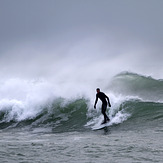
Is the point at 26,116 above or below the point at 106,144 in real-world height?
above

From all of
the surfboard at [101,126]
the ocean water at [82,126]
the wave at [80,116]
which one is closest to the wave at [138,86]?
the ocean water at [82,126]

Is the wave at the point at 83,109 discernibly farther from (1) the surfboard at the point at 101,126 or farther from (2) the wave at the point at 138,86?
(1) the surfboard at the point at 101,126

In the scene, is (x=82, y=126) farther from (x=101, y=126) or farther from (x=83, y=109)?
(x=83, y=109)

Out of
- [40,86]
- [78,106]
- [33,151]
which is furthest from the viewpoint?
[40,86]

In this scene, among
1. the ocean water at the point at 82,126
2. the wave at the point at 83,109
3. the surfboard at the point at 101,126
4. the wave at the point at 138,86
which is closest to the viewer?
the ocean water at the point at 82,126

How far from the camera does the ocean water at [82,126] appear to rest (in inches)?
320

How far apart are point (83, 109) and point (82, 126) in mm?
2878

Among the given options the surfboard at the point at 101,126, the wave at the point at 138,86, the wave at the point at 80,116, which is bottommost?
the surfboard at the point at 101,126

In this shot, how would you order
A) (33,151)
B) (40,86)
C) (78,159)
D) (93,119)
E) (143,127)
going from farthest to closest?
(40,86) → (93,119) → (143,127) → (33,151) → (78,159)

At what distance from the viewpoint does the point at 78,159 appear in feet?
25.1

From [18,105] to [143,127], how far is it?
11300 mm

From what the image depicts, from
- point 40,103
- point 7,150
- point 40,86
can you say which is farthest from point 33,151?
point 40,86

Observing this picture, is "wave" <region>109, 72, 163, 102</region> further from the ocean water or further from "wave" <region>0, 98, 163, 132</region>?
"wave" <region>0, 98, 163, 132</region>

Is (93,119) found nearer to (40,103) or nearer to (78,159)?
(40,103)
